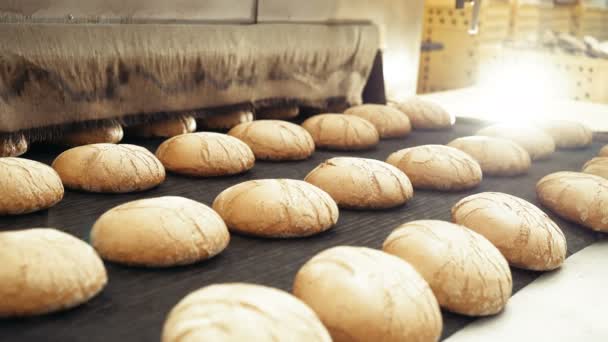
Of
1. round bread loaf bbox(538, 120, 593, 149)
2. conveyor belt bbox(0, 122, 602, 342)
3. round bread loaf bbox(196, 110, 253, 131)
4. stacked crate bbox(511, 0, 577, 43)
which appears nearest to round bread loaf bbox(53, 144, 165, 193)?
conveyor belt bbox(0, 122, 602, 342)

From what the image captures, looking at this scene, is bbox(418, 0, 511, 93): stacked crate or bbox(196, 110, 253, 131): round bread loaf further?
bbox(418, 0, 511, 93): stacked crate

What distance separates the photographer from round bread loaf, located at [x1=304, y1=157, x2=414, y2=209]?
1.91m

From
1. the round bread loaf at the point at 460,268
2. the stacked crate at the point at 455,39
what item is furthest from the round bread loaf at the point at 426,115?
the stacked crate at the point at 455,39

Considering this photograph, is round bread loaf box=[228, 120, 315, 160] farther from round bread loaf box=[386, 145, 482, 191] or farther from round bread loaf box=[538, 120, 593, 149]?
round bread loaf box=[538, 120, 593, 149]

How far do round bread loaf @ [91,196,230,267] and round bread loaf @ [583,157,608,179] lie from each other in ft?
4.86

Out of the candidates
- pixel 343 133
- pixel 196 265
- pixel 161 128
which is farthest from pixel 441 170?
pixel 161 128

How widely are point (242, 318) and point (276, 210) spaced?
0.69 metres

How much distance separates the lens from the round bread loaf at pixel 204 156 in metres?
2.10

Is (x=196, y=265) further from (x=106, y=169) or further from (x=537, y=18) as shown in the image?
(x=537, y=18)

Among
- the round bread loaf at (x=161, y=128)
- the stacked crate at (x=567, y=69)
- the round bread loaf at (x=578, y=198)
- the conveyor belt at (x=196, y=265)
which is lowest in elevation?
the conveyor belt at (x=196, y=265)

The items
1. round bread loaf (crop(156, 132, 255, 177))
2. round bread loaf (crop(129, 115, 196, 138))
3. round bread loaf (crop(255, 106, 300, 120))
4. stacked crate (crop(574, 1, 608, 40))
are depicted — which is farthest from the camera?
stacked crate (crop(574, 1, 608, 40))

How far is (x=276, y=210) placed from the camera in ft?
5.39

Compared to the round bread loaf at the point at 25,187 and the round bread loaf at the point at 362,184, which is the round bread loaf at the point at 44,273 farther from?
the round bread loaf at the point at 362,184

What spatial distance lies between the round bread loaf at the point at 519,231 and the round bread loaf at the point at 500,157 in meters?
0.70
